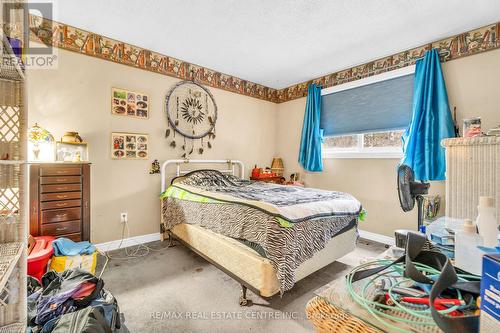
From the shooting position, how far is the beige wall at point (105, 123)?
8.02 feet

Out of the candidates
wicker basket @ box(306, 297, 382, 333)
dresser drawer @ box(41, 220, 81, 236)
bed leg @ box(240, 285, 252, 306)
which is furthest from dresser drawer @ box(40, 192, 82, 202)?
wicker basket @ box(306, 297, 382, 333)

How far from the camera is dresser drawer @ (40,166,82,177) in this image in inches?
85.9

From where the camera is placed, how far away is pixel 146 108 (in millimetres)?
3047

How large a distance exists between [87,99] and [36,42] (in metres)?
0.70

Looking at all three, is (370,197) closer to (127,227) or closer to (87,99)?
(127,227)

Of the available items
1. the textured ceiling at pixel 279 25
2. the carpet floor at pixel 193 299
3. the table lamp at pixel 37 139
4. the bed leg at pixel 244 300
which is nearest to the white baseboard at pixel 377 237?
the carpet floor at pixel 193 299

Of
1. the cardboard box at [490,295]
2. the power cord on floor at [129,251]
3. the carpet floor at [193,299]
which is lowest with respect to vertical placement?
the carpet floor at [193,299]

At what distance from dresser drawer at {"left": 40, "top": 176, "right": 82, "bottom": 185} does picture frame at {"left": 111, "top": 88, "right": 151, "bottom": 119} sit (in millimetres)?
913

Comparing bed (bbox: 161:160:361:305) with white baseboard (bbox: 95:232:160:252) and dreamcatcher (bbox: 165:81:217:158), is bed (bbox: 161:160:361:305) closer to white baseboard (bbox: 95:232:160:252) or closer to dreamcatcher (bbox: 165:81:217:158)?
white baseboard (bbox: 95:232:160:252)

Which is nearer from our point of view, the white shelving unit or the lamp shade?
the white shelving unit

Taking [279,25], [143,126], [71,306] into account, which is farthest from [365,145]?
[71,306]

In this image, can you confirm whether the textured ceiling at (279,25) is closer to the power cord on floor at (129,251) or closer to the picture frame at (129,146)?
the picture frame at (129,146)

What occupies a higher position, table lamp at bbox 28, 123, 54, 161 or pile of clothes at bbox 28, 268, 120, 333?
table lamp at bbox 28, 123, 54, 161

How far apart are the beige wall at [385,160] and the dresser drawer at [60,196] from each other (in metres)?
3.32
